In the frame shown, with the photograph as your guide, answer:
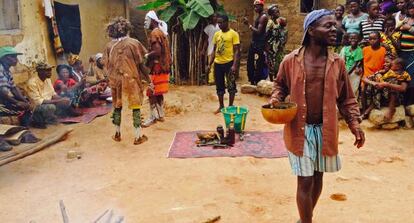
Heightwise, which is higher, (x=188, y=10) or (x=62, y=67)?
(x=188, y=10)

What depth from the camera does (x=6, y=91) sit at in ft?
21.7

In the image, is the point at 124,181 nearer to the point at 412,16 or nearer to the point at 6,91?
the point at 6,91

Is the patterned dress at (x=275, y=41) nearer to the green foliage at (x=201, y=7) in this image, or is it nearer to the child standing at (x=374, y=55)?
the green foliage at (x=201, y=7)

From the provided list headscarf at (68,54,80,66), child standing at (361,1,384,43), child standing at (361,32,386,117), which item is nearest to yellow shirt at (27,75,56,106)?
headscarf at (68,54,80,66)

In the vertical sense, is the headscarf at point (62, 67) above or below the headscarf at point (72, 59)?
below

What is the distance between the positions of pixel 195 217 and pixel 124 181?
1255 mm

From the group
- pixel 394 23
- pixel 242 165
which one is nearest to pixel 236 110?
pixel 242 165

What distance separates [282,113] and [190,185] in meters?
1.94

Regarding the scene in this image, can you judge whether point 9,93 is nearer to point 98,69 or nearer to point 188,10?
point 98,69

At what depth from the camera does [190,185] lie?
4703 millimetres

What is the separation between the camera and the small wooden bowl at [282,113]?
10.1ft

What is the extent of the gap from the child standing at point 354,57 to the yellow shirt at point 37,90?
508cm

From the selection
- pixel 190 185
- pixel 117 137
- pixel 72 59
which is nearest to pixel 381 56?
pixel 190 185

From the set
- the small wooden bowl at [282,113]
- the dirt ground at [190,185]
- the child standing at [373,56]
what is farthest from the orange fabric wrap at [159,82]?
the small wooden bowl at [282,113]
